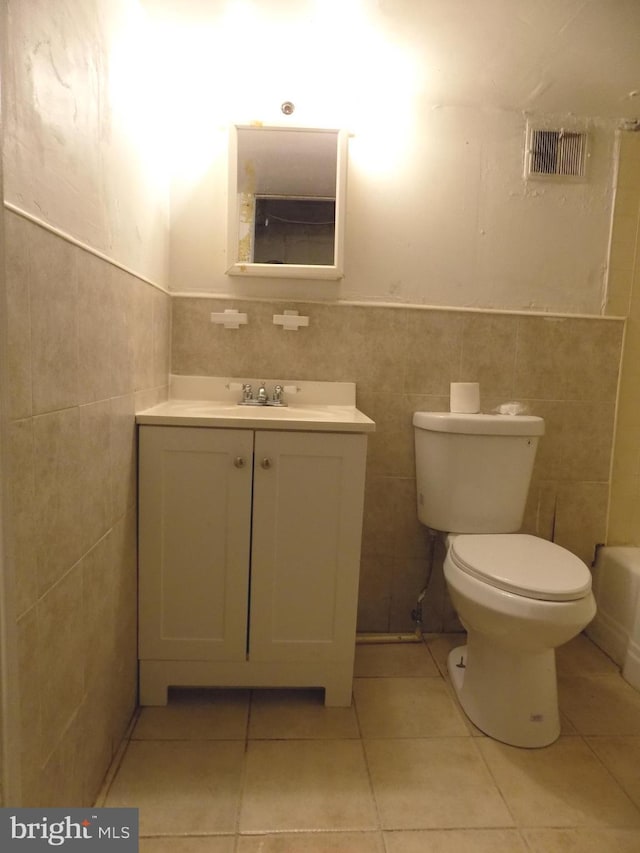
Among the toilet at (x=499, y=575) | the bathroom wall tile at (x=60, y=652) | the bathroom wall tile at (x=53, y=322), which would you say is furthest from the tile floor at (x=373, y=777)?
the bathroom wall tile at (x=53, y=322)

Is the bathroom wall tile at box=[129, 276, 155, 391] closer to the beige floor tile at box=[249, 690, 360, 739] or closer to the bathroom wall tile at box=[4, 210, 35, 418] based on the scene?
the bathroom wall tile at box=[4, 210, 35, 418]

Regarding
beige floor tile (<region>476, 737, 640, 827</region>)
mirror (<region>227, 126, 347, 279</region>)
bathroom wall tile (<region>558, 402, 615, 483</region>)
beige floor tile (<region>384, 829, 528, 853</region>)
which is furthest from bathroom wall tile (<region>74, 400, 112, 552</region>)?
bathroom wall tile (<region>558, 402, 615, 483</region>)

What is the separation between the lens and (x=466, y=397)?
1677 mm

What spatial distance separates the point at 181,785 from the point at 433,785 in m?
0.61

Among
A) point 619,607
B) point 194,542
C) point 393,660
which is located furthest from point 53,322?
point 619,607

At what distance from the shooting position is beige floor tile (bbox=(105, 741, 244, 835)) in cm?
105

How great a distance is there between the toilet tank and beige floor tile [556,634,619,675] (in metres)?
0.53

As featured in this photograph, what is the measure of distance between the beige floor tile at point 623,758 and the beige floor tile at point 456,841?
356 millimetres

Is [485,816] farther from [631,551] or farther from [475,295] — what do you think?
[475,295]

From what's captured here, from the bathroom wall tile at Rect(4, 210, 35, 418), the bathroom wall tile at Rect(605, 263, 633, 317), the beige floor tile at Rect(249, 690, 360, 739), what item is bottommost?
the beige floor tile at Rect(249, 690, 360, 739)

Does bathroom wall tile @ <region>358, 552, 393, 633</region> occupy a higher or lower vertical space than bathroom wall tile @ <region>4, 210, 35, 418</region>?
lower

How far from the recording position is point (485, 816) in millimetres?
1093

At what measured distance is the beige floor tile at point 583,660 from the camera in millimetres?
1654

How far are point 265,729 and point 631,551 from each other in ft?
4.75
